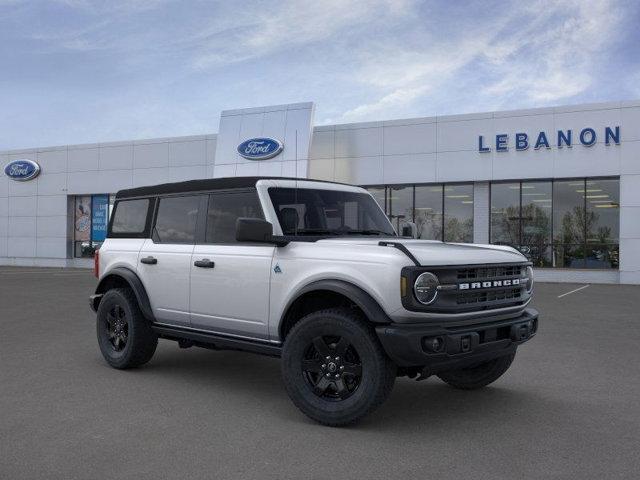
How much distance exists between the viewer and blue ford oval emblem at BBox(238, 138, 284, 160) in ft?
83.3

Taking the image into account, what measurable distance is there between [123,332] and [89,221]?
26.9 meters

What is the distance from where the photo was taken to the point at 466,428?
4.70m

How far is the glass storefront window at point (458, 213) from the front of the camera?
24.1 meters

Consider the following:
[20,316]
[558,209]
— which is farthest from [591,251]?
[20,316]

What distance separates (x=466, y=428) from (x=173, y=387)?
2.74m

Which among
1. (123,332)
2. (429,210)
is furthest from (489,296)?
(429,210)

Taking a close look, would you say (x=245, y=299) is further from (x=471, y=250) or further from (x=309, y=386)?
(x=471, y=250)

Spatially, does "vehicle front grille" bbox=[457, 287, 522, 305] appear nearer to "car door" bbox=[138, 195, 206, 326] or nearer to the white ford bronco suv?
the white ford bronco suv

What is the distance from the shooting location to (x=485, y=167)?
2344 centimetres

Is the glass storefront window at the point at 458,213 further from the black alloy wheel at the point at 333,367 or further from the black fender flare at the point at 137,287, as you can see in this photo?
the black alloy wheel at the point at 333,367

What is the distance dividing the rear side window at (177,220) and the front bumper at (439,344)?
2.52 metres

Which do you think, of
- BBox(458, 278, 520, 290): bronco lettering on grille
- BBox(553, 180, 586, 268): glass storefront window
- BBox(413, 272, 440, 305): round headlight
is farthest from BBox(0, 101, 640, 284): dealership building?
BBox(413, 272, 440, 305): round headlight

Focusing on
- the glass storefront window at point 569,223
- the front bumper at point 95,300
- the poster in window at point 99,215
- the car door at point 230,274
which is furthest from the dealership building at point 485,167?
the car door at point 230,274

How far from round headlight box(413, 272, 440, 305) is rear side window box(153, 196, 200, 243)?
8.31ft
